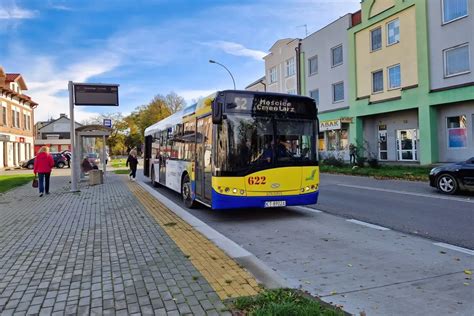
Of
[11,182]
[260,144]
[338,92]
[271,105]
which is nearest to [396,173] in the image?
[271,105]

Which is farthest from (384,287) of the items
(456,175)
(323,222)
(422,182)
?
(422,182)

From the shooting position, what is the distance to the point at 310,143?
8.84 m

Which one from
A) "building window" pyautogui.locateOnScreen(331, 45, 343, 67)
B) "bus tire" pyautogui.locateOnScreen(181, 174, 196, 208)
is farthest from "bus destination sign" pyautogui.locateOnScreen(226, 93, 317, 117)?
"building window" pyautogui.locateOnScreen(331, 45, 343, 67)

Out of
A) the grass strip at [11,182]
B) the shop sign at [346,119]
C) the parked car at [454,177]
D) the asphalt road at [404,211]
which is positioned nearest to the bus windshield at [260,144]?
the asphalt road at [404,211]

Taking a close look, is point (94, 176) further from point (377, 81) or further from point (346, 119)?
point (377, 81)

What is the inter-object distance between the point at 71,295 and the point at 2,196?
12298 mm

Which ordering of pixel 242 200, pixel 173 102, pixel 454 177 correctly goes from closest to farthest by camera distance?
pixel 242 200
pixel 454 177
pixel 173 102

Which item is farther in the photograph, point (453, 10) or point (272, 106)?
point (453, 10)

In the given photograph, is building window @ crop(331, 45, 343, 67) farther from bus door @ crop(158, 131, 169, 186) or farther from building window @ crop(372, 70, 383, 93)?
bus door @ crop(158, 131, 169, 186)

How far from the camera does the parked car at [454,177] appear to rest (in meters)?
12.0

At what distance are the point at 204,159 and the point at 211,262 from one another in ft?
13.5

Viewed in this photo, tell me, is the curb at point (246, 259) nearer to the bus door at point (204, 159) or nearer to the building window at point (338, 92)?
the bus door at point (204, 159)

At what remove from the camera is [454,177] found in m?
12.3

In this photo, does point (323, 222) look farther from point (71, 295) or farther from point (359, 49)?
point (359, 49)
